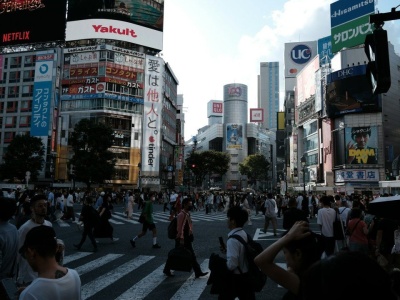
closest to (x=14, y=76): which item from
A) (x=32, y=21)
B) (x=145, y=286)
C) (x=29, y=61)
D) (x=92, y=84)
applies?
(x=29, y=61)

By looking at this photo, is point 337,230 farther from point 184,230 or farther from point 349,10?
point 349,10

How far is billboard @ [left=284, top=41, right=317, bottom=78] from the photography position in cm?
10606

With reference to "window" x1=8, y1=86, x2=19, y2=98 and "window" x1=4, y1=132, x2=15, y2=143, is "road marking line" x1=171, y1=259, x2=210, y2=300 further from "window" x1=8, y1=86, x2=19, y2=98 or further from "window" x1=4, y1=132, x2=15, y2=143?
"window" x1=8, y1=86, x2=19, y2=98

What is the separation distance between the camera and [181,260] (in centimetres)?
722

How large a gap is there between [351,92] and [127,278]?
5067cm

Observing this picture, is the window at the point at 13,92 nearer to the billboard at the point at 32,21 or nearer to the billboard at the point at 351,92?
the billboard at the point at 32,21

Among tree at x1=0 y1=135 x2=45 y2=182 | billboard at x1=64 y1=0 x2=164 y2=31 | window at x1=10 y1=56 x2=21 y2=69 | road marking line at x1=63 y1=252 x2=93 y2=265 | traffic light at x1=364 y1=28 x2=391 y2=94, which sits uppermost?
billboard at x1=64 y1=0 x2=164 y2=31

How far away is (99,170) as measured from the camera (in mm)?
38000

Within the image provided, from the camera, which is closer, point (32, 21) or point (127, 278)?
point (127, 278)

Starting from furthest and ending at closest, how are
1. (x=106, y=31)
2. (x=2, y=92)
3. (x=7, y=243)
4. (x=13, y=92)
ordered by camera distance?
1. (x=2, y=92)
2. (x=13, y=92)
3. (x=106, y=31)
4. (x=7, y=243)

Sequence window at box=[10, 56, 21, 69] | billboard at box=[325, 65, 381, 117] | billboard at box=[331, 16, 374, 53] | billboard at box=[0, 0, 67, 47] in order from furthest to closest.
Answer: window at box=[10, 56, 21, 69] < billboard at box=[0, 0, 67, 47] < billboard at box=[331, 16, 374, 53] < billboard at box=[325, 65, 381, 117]

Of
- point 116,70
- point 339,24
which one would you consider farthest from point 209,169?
point 339,24

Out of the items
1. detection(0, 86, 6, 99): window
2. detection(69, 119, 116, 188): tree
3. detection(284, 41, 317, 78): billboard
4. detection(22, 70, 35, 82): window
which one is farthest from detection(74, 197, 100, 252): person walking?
detection(284, 41, 317, 78): billboard

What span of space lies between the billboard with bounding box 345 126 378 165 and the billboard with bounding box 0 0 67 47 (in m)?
48.0
